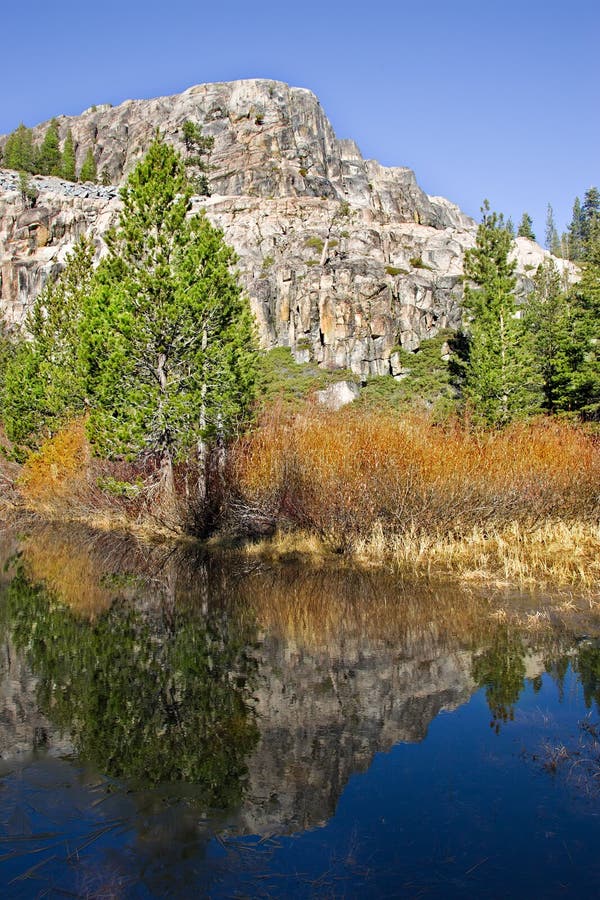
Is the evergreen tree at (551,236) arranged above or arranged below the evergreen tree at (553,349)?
above

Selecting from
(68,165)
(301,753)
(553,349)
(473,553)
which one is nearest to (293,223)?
(553,349)

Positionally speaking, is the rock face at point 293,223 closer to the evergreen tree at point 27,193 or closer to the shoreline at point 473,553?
the evergreen tree at point 27,193

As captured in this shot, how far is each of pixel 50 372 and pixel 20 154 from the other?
105424 millimetres

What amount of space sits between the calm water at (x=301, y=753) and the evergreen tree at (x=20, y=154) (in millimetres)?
122037

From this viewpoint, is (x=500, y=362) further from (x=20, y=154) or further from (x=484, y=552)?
(x=20, y=154)

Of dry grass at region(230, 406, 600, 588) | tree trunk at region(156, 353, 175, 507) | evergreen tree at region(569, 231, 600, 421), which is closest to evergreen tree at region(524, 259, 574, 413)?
evergreen tree at region(569, 231, 600, 421)

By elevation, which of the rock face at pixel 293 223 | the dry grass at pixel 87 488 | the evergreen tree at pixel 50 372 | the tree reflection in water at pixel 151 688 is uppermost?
the rock face at pixel 293 223

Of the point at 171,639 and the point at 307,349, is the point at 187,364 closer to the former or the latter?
the point at 171,639

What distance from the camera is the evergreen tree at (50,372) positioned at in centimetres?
2894

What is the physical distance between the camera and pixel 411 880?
4.31 metres

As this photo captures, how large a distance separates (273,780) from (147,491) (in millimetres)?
17349

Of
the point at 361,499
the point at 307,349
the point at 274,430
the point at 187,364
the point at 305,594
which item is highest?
the point at 307,349

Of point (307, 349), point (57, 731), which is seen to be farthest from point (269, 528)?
point (307, 349)

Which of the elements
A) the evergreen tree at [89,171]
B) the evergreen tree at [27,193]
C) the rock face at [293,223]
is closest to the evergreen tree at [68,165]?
the evergreen tree at [89,171]
